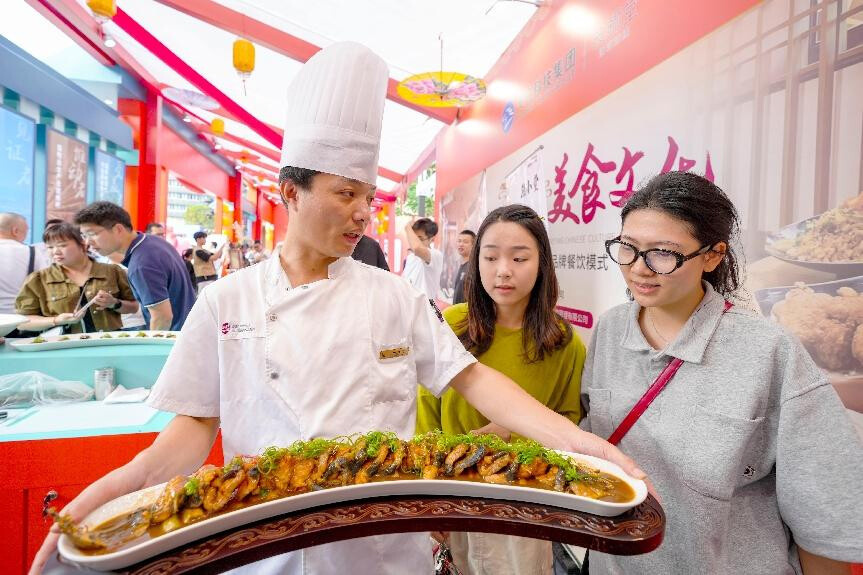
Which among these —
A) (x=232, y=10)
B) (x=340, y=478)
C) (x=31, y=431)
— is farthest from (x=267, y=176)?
(x=340, y=478)

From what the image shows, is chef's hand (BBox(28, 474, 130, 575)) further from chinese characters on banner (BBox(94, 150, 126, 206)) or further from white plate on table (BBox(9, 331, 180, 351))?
chinese characters on banner (BBox(94, 150, 126, 206))

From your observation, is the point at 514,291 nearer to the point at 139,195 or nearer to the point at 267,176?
the point at 139,195

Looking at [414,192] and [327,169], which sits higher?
[414,192]

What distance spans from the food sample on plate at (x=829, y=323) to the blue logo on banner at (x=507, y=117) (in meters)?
4.18

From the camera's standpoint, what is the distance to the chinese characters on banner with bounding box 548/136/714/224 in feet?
9.02

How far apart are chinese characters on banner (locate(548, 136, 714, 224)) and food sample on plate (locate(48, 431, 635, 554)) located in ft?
5.84

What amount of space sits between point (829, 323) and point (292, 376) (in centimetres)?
194

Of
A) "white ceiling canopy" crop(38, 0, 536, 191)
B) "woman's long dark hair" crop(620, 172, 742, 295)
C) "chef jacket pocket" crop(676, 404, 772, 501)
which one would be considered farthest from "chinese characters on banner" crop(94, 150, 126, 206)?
"chef jacket pocket" crop(676, 404, 772, 501)

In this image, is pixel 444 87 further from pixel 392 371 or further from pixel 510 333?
pixel 392 371

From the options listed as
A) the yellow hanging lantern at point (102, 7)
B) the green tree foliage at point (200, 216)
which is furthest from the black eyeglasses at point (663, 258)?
the green tree foliage at point (200, 216)

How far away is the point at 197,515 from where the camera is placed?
1.17 meters

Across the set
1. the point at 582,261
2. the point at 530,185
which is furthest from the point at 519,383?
the point at 530,185

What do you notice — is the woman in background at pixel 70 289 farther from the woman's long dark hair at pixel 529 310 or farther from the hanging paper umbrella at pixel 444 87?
the hanging paper umbrella at pixel 444 87

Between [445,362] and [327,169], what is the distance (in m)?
0.72
